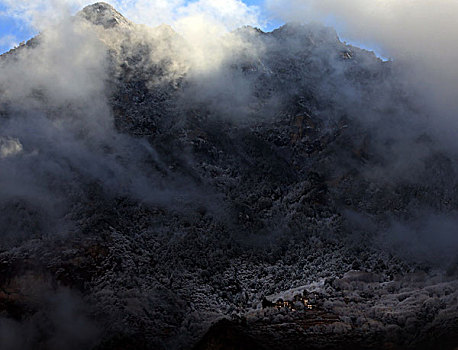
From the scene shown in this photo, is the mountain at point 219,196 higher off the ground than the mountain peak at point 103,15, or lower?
lower

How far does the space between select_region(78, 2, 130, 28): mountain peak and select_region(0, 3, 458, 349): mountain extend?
0.29 metres

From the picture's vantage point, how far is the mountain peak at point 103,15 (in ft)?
139

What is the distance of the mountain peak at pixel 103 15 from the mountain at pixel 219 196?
291 mm

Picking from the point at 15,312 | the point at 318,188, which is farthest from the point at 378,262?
the point at 15,312

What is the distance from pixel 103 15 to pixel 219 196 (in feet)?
78.3

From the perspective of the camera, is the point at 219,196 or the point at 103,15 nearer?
the point at 219,196

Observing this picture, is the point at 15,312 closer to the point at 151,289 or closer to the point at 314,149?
the point at 151,289

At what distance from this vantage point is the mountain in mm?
17047

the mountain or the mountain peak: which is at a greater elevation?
the mountain peak

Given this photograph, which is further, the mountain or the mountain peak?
the mountain peak

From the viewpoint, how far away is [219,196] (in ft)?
103

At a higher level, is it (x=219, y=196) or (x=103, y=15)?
(x=103, y=15)

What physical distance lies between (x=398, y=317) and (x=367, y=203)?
15.7 meters

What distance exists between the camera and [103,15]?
43.1 meters
